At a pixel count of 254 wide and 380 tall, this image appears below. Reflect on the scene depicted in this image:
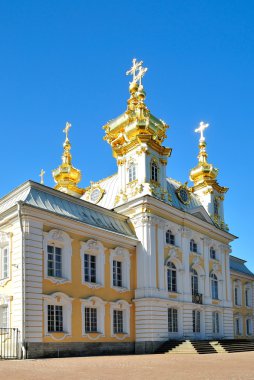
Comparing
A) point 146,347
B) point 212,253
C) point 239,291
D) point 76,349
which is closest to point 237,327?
point 239,291

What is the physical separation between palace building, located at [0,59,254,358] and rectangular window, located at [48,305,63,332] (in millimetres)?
49

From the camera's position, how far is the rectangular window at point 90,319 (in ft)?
79.7

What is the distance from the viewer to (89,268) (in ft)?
82.7

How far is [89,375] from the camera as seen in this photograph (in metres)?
12.7

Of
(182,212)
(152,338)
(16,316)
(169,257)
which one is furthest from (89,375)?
(182,212)

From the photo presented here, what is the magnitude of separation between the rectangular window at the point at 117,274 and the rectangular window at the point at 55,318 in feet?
15.8

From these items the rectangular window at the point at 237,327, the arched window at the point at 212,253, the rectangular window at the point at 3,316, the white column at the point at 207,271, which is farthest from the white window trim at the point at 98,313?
the rectangular window at the point at 237,327

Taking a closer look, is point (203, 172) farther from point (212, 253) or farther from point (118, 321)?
point (118, 321)

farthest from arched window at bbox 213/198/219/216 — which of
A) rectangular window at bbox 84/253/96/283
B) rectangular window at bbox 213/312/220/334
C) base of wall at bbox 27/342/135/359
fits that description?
rectangular window at bbox 84/253/96/283

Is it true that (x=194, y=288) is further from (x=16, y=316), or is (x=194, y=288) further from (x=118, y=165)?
(x=16, y=316)

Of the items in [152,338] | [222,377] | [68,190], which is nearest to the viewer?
[222,377]

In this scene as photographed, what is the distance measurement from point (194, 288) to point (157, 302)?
564cm

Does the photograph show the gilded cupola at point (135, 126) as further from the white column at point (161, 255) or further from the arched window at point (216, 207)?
the arched window at point (216, 207)

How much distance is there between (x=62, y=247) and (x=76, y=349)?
202 inches
